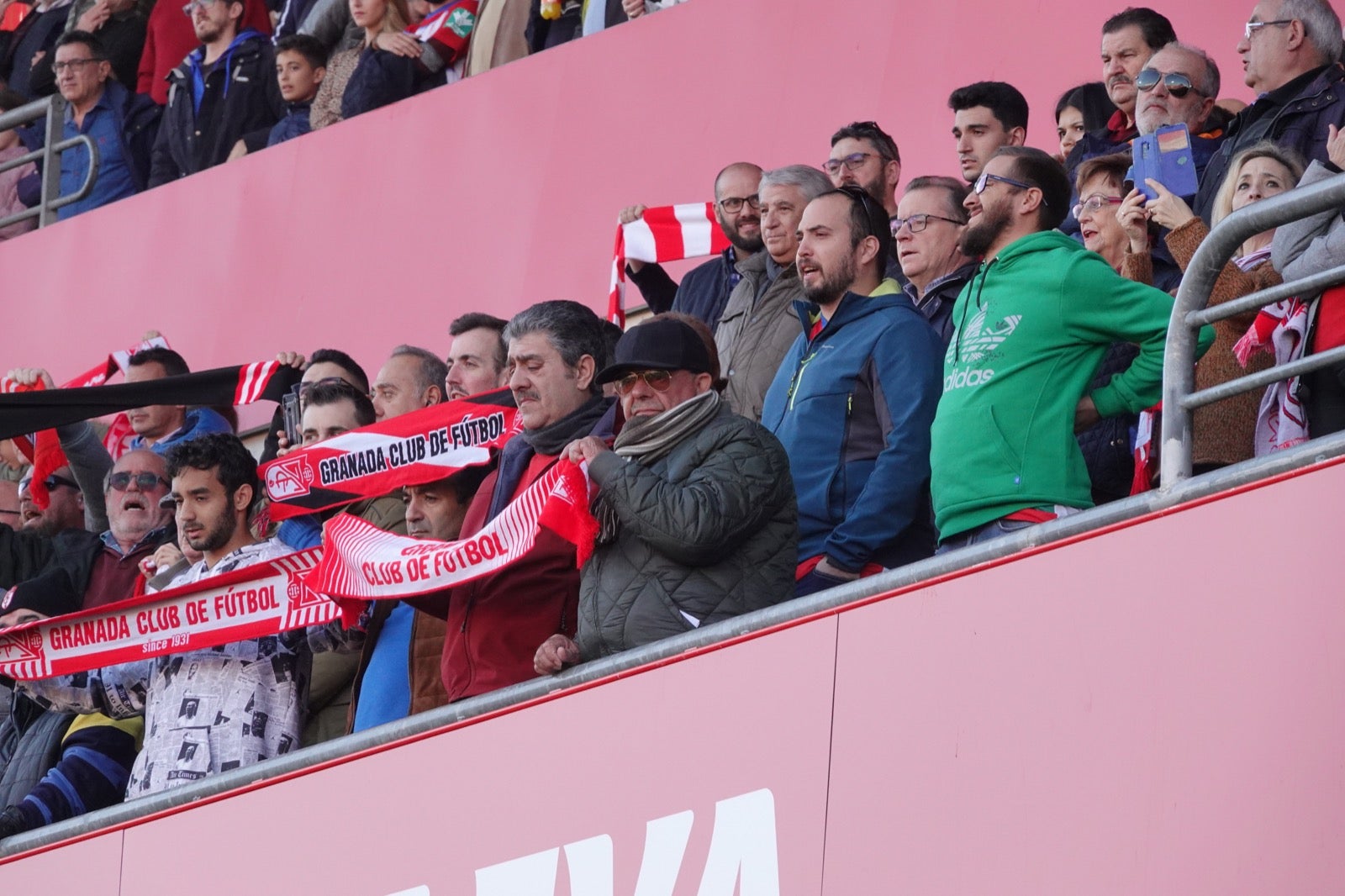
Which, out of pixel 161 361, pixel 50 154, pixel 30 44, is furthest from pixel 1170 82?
pixel 30 44

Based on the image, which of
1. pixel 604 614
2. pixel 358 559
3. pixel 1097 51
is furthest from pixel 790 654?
pixel 1097 51

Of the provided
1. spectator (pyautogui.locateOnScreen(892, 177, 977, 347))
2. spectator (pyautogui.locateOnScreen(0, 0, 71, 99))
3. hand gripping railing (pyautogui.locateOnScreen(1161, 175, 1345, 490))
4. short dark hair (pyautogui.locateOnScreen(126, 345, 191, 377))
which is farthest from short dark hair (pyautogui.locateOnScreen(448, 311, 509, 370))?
spectator (pyautogui.locateOnScreen(0, 0, 71, 99))

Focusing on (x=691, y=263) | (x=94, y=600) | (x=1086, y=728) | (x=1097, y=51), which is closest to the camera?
(x=1086, y=728)

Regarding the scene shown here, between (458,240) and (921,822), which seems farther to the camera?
(458,240)

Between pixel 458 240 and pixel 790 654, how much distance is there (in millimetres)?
5431

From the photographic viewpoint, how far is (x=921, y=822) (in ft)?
14.4

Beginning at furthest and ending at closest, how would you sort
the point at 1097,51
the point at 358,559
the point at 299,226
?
the point at 299,226, the point at 1097,51, the point at 358,559

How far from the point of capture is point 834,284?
18.1 feet

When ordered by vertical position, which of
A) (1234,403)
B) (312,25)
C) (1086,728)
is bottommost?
→ (1086,728)

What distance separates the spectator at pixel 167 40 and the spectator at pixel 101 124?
13cm

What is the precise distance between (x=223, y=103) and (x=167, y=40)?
75cm

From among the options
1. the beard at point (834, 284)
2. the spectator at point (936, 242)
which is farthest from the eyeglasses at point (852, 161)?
the beard at point (834, 284)

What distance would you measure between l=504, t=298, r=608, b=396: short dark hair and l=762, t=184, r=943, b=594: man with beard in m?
0.45

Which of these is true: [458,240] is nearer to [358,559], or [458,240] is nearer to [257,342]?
[257,342]
